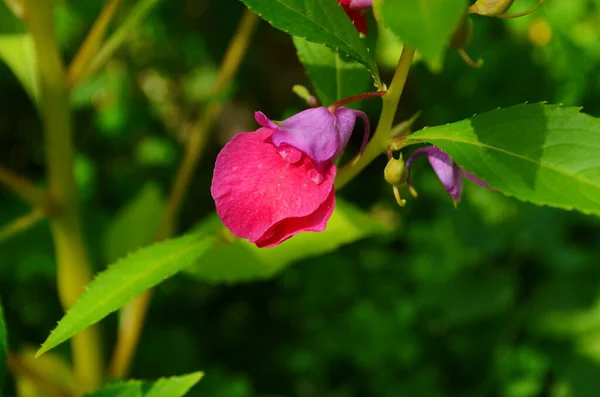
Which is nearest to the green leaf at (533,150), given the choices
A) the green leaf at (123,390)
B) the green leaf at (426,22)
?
the green leaf at (426,22)

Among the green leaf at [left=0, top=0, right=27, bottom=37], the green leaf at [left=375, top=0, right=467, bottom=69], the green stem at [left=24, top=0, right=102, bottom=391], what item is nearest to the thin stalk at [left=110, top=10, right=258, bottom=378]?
the green stem at [left=24, top=0, right=102, bottom=391]

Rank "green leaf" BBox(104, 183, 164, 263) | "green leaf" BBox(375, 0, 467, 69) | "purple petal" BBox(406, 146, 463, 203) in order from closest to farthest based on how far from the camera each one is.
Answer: "green leaf" BBox(375, 0, 467, 69) < "purple petal" BBox(406, 146, 463, 203) < "green leaf" BBox(104, 183, 164, 263)

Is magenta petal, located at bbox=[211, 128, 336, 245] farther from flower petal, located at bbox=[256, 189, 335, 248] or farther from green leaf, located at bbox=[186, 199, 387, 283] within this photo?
green leaf, located at bbox=[186, 199, 387, 283]

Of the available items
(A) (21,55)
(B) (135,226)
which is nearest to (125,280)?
(A) (21,55)

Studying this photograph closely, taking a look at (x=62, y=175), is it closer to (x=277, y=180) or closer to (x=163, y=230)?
(x=163, y=230)

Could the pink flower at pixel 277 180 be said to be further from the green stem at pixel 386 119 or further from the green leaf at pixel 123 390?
the green leaf at pixel 123 390

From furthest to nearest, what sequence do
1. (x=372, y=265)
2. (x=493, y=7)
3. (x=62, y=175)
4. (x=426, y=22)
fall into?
(x=372, y=265)
(x=62, y=175)
(x=493, y=7)
(x=426, y=22)

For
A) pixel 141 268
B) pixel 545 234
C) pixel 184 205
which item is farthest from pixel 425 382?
pixel 141 268
